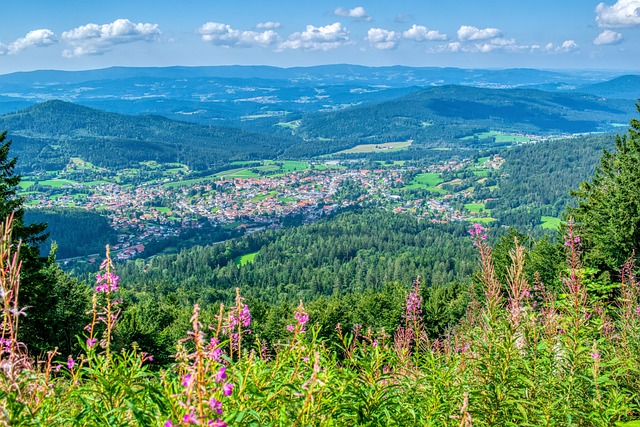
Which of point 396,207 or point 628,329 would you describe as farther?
point 396,207

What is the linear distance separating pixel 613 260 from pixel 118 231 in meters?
103

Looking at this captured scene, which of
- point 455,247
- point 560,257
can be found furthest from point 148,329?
point 455,247

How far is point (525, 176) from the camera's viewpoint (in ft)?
471

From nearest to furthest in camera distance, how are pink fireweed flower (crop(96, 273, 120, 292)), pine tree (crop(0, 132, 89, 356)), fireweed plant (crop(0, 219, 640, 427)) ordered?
fireweed plant (crop(0, 219, 640, 427)) → pink fireweed flower (crop(96, 273, 120, 292)) → pine tree (crop(0, 132, 89, 356))

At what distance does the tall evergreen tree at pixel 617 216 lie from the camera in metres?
16.0

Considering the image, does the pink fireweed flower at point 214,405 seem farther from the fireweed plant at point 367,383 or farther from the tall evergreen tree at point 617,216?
the tall evergreen tree at point 617,216

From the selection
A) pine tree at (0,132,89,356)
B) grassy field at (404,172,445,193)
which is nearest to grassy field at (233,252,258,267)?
pine tree at (0,132,89,356)

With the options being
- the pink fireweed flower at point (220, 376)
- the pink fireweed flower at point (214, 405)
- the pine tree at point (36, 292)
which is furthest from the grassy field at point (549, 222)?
the pink fireweed flower at point (214, 405)

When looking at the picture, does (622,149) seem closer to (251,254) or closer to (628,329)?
(628,329)

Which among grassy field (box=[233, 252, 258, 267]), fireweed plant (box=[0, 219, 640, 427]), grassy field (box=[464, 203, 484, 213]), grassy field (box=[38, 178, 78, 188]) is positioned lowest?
grassy field (box=[233, 252, 258, 267])

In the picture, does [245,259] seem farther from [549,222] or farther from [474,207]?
[474,207]

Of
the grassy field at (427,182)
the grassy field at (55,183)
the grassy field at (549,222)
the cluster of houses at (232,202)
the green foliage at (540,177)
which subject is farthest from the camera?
the grassy field at (55,183)

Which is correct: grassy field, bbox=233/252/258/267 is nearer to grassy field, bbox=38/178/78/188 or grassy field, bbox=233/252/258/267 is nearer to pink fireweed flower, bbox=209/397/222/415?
pink fireweed flower, bbox=209/397/222/415

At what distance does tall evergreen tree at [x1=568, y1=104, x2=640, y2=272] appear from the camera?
52.4 feet
